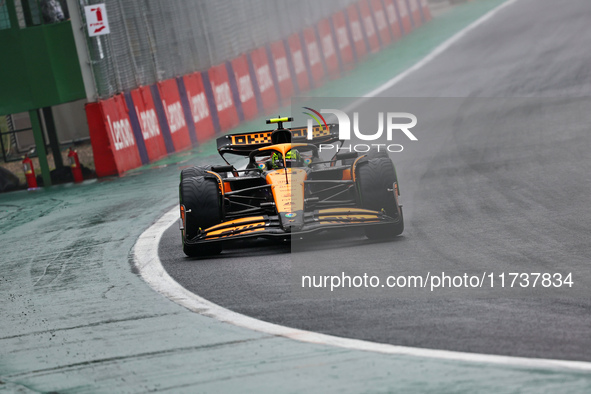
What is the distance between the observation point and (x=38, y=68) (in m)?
17.3

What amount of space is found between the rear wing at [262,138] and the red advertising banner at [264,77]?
11.2 metres

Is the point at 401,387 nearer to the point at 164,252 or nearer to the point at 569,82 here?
the point at 164,252

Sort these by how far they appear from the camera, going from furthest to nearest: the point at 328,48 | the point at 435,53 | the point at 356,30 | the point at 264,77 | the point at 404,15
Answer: the point at 404,15 < the point at 356,30 < the point at 435,53 < the point at 328,48 < the point at 264,77

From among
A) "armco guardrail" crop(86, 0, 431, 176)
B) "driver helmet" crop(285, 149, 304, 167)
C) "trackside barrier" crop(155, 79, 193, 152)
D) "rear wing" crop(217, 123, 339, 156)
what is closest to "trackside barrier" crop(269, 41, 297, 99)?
"armco guardrail" crop(86, 0, 431, 176)

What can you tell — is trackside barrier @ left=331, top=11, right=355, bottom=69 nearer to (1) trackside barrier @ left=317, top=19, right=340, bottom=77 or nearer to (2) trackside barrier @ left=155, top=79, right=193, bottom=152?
(1) trackside barrier @ left=317, top=19, right=340, bottom=77

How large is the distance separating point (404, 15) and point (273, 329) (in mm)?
25888

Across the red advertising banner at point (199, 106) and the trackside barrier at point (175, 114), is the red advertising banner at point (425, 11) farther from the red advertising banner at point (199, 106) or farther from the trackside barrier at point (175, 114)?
the trackside barrier at point (175, 114)

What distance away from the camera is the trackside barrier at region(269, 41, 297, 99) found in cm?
2285

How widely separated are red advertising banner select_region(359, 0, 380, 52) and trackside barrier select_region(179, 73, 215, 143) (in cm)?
922

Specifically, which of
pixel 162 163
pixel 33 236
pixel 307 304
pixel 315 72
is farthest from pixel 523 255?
pixel 315 72

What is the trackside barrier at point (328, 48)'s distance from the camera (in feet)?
83.1

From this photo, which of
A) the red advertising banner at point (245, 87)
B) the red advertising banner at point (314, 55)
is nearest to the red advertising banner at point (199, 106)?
the red advertising banner at point (245, 87)

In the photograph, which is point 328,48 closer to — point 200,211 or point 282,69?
point 282,69

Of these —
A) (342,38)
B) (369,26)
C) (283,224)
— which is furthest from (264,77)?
(283,224)
